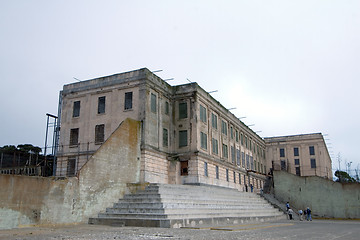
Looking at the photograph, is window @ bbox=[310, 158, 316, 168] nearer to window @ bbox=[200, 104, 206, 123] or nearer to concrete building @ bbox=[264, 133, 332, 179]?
concrete building @ bbox=[264, 133, 332, 179]

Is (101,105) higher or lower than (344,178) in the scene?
higher

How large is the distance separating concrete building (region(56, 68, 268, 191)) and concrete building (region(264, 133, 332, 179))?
28016 millimetres

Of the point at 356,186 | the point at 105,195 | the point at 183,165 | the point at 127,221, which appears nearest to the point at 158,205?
the point at 127,221

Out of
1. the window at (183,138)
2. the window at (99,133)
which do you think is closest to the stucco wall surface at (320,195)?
the window at (183,138)

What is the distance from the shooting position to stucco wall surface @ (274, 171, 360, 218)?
31.9 meters

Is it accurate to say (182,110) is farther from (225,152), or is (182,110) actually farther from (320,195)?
(320,195)

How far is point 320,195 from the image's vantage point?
33.3m

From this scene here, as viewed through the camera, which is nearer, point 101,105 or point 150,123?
point 150,123

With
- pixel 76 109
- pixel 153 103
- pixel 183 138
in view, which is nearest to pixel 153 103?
pixel 153 103

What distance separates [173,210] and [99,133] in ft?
46.2

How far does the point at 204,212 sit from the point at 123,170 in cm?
626

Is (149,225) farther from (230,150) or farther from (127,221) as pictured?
(230,150)

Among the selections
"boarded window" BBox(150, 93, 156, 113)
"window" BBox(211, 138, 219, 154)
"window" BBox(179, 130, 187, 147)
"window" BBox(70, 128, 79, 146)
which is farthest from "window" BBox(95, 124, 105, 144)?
"window" BBox(211, 138, 219, 154)

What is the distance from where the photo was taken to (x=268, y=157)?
61.2 m
